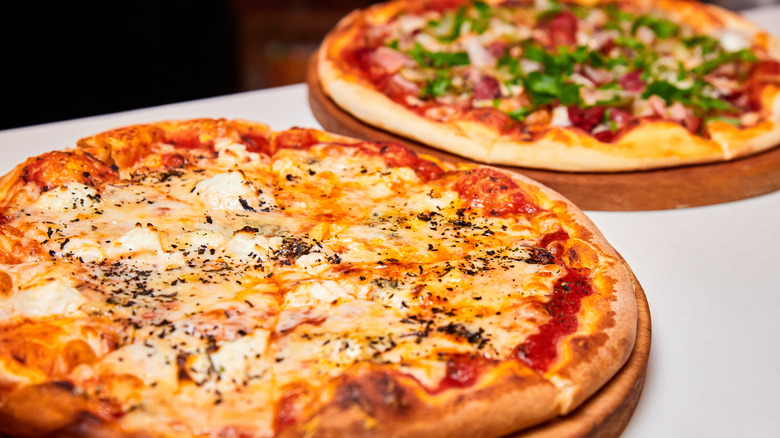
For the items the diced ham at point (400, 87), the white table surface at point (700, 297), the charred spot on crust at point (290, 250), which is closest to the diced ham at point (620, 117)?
the white table surface at point (700, 297)

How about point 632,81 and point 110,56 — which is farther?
point 110,56

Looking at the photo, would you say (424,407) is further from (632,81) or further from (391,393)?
(632,81)

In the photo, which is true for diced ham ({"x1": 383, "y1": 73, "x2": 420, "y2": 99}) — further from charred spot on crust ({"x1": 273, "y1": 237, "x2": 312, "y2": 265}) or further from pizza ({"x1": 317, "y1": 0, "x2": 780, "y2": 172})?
→ charred spot on crust ({"x1": 273, "y1": 237, "x2": 312, "y2": 265})

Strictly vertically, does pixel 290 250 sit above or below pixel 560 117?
above

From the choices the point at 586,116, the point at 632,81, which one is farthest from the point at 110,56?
the point at 632,81

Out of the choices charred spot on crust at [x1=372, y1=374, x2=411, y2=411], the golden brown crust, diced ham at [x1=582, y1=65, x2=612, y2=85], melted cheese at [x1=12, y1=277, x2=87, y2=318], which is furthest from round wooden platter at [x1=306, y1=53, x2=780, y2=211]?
melted cheese at [x1=12, y1=277, x2=87, y2=318]

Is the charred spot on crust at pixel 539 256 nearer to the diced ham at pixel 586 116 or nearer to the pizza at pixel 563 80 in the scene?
the pizza at pixel 563 80

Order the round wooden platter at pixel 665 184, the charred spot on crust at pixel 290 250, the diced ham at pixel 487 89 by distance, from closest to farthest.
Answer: the charred spot on crust at pixel 290 250 → the round wooden platter at pixel 665 184 → the diced ham at pixel 487 89
